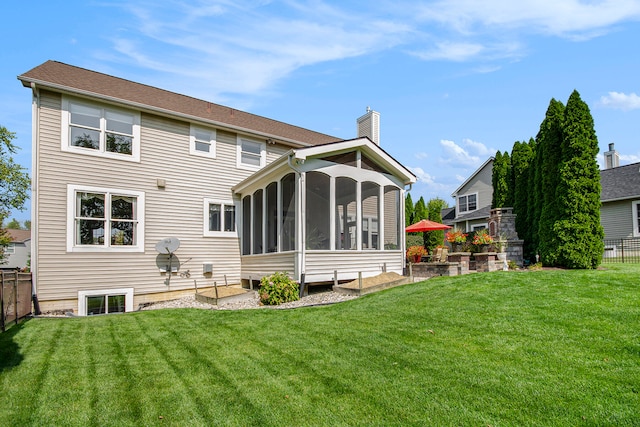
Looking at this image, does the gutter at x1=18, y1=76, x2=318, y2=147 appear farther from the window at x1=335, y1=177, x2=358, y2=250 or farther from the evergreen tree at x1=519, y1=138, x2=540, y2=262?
the evergreen tree at x1=519, y1=138, x2=540, y2=262

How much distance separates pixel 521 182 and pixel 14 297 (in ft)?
54.3

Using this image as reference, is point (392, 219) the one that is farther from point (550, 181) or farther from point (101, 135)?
point (101, 135)

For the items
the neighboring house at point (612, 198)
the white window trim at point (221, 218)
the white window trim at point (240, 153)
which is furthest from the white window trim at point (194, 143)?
the neighboring house at point (612, 198)

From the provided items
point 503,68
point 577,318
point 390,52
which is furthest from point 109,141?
point 577,318

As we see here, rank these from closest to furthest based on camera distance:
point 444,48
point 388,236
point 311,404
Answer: point 311,404
point 444,48
point 388,236

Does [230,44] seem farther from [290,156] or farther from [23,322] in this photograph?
[23,322]

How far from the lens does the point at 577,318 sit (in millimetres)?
4867

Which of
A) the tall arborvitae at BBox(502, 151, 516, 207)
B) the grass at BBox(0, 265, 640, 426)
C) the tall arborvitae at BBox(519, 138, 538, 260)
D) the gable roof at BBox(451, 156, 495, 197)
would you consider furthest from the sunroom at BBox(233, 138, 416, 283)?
the gable roof at BBox(451, 156, 495, 197)

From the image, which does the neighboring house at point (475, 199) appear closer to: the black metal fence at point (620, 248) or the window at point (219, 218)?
the black metal fence at point (620, 248)

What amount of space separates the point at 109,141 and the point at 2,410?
29.4 feet

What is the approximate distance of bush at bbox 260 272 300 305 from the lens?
9281mm

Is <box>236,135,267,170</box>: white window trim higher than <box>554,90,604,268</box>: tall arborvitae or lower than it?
higher

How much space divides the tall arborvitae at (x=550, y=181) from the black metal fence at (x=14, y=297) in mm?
12919

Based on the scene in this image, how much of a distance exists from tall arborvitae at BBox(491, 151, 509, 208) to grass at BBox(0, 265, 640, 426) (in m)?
10.5
